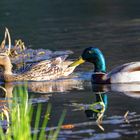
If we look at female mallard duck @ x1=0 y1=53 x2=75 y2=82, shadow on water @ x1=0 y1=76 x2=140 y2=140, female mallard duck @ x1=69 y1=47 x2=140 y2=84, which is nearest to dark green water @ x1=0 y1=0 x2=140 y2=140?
shadow on water @ x1=0 y1=76 x2=140 y2=140

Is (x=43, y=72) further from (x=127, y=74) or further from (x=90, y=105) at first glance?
(x=90, y=105)

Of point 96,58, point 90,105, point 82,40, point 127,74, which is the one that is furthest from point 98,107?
point 82,40

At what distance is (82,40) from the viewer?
21.3 metres

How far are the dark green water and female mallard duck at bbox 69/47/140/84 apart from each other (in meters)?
0.32

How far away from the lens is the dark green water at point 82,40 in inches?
434

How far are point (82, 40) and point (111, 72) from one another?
6.22 m

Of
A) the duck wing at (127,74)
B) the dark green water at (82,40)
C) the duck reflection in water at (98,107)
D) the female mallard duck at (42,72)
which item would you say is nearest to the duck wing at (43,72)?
the female mallard duck at (42,72)

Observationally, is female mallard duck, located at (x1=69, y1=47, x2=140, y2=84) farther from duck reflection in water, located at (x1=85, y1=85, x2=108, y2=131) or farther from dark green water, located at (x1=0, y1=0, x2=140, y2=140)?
duck reflection in water, located at (x1=85, y1=85, x2=108, y2=131)

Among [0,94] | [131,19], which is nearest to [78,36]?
[131,19]

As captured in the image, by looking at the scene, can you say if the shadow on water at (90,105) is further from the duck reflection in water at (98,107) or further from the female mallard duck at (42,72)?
the female mallard duck at (42,72)

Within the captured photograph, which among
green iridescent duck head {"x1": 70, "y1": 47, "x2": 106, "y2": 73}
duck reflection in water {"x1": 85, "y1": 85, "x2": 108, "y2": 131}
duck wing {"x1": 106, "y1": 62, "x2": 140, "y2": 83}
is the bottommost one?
duck reflection in water {"x1": 85, "y1": 85, "x2": 108, "y2": 131}

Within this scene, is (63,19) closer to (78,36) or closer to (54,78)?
(78,36)

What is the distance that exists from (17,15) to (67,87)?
15022mm

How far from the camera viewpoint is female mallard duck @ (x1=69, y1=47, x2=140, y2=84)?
581 inches
